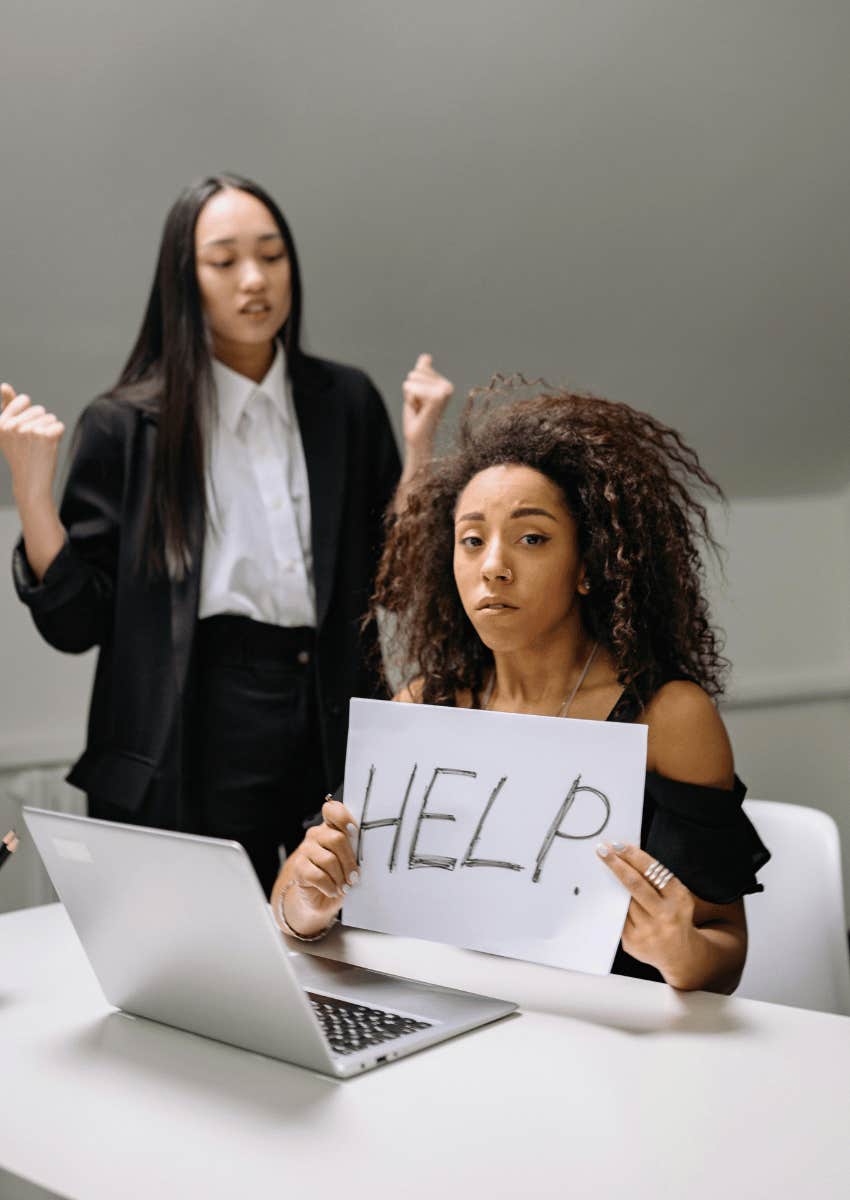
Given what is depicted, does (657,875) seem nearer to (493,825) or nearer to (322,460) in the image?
(493,825)

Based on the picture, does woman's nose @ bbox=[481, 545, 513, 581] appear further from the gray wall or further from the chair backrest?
the gray wall

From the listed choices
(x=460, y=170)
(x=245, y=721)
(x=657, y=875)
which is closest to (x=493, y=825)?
(x=657, y=875)

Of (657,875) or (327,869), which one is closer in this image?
(657,875)

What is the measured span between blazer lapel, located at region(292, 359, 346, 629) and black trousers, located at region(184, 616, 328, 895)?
0.08m

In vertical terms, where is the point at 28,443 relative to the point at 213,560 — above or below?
above

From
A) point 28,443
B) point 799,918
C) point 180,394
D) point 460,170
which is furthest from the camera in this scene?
point 460,170

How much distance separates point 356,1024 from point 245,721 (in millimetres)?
853

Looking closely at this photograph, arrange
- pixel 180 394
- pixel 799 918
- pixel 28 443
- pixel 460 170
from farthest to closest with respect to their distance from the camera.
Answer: pixel 460 170
pixel 180 394
pixel 28 443
pixel 799 918

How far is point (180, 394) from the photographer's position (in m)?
1.76

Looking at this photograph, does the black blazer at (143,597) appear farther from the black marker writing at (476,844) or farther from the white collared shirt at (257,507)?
the black marker writing at (476,844)

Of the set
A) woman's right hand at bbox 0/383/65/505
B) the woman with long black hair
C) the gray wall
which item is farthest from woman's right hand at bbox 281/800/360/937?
the gray wall

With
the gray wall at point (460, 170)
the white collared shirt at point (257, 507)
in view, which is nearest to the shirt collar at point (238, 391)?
the white collared shirt at point (257, 507)

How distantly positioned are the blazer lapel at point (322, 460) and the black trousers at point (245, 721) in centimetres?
8

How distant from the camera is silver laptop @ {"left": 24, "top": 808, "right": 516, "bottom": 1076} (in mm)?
816
